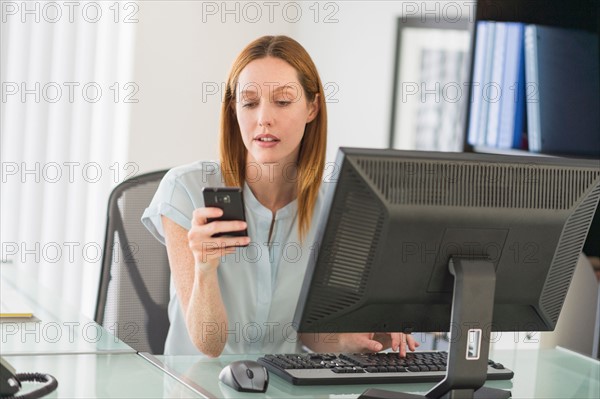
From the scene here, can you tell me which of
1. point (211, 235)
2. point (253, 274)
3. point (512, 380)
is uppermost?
point (211, 235)

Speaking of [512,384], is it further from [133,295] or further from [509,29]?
[509,29]

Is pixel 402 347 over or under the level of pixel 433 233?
under

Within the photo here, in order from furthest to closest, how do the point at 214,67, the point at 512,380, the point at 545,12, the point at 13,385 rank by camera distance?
the point at 214,67
the point at 545,12
the point at 512,380
the point at 13,385

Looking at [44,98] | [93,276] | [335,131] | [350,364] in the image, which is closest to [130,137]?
[44,98]

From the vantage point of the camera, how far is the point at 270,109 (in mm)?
1968

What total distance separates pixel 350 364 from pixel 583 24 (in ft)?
4.45

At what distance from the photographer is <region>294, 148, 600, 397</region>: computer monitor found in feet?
4.17

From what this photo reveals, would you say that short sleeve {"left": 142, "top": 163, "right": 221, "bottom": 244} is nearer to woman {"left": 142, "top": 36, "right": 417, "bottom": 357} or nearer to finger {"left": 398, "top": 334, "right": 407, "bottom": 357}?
woman {"left": 142, "top": 36, "right": 417, "bottom": 357}

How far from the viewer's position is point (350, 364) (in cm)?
160

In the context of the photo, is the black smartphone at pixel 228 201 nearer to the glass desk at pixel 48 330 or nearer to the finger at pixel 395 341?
the glass desk at pixel 48 330

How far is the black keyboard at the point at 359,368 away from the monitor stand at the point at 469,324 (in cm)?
21

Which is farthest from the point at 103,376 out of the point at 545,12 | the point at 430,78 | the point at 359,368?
the point at 430,78

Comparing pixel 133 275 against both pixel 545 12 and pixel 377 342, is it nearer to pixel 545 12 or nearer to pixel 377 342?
pixel 377 342

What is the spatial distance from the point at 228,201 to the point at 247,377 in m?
0.31
